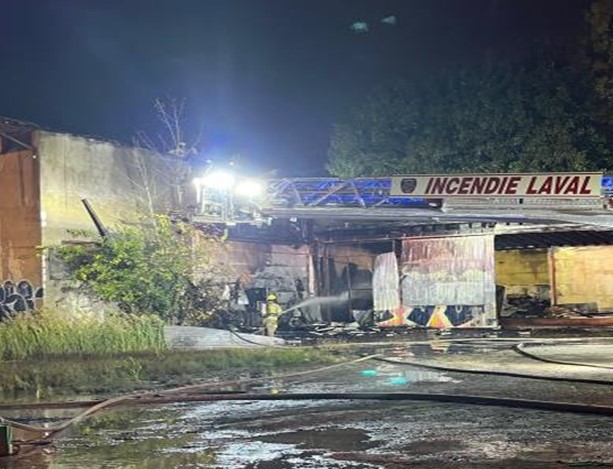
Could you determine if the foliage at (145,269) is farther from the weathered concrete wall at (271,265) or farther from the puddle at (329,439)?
the puddle at (329,439)

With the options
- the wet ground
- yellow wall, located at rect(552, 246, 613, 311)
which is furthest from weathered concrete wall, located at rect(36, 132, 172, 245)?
yellow wall, located at rect(552, 246, 613, 311)

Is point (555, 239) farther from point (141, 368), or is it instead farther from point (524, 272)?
point (141, 368)

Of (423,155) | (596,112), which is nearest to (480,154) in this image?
(423,155)

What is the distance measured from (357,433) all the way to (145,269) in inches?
458

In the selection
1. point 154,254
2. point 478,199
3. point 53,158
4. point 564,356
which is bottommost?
point 564,356

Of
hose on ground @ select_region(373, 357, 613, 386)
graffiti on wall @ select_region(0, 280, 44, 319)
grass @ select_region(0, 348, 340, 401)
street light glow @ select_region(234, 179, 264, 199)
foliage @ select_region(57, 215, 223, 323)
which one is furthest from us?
street light glow @ select_region(234, 179, 264, 199)

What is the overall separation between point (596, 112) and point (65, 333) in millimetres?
15298

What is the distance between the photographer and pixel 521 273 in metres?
26.3

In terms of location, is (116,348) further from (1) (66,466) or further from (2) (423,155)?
(2) (423,155)

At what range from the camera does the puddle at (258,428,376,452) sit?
21.7ft

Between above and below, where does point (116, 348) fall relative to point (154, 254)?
below

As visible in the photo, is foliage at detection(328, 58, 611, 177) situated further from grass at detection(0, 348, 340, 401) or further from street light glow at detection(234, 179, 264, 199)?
grass at detection(0, 348, 340, 401)

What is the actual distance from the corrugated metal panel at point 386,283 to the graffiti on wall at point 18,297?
10.3 meters

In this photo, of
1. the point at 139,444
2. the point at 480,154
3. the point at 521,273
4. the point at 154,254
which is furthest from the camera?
the point at 521,273
